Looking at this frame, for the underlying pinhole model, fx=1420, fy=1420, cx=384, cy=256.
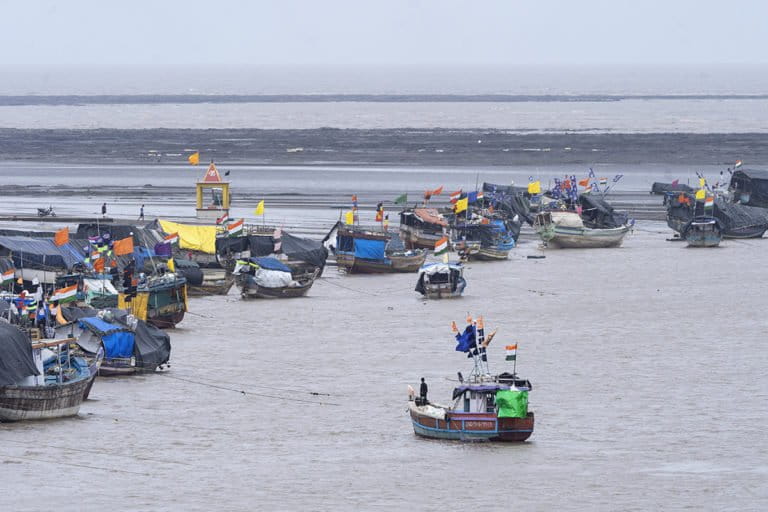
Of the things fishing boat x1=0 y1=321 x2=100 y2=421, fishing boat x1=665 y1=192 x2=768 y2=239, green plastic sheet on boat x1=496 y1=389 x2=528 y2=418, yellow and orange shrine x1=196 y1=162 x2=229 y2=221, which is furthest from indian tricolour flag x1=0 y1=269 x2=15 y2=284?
fishing boat x1=665 y1=192 x2=768 y2=239

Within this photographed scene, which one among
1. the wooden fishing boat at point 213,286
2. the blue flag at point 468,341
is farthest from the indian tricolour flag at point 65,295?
the wooden fishing boat at point 213,286

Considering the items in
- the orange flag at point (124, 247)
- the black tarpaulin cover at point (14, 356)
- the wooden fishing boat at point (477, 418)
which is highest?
the orange flag at point (124, 247)

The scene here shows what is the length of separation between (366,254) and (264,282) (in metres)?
7.23

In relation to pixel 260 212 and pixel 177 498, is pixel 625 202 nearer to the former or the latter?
pixel 260 212

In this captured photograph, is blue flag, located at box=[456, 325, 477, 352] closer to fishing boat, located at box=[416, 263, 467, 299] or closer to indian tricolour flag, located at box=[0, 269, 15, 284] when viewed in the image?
indian tricolour flag, located at box=[0, 269, 15, 284]

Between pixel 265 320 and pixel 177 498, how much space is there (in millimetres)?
21493

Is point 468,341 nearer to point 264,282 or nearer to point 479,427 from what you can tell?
point 479,427

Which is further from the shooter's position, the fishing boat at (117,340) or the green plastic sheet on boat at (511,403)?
the fishing boat at (117,340)

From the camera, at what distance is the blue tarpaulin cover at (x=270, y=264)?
55094mm

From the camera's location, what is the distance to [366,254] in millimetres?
60594

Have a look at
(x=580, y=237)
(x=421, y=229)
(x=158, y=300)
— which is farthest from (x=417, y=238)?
(x=158, y=300)

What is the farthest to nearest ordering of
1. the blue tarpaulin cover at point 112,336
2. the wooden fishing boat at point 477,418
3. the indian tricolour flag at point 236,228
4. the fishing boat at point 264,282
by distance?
the indian tricolour flag at point 236,228, the fishing boat at point 264,282, the blue tarpaulin cover at point 112,336, the wooden fishing boat at point 477,418

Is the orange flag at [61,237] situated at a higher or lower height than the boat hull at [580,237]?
higher

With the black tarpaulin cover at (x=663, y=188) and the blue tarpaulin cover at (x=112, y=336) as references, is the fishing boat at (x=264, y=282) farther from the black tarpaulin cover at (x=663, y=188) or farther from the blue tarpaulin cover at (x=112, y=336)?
the black tarpaulin cover at (x=663, y=188)
